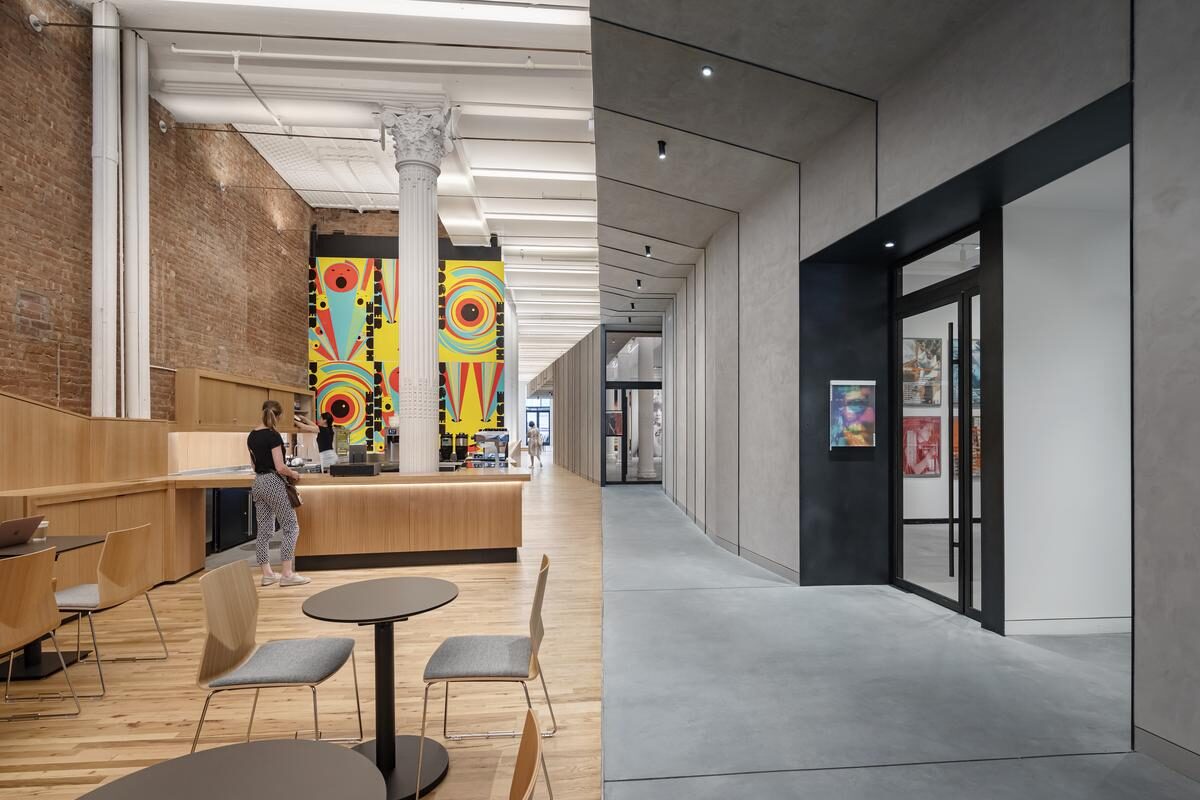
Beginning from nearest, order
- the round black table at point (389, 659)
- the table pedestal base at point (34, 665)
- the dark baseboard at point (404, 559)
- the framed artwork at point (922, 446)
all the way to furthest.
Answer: the round black table at point (389, 659) → the table pedestal base at point (34, 665) → the framed artwork at point (922, 446) → the dark baseboard at point (404, 559)

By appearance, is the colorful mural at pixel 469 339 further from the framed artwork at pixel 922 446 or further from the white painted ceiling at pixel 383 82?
the framed artwork at pixel 922 446

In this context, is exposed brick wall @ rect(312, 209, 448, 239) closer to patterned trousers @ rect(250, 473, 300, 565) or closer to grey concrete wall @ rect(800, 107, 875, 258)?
patterned trousers @ rect(250, 473, 300, 565)

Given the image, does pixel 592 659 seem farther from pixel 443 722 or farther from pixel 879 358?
pixel 879 358

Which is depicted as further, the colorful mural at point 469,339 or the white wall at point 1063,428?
the colorful mural at point 469,339

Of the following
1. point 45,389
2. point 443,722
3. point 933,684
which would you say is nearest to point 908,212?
point 933,684

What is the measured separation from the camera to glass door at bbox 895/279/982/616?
470 centimetres

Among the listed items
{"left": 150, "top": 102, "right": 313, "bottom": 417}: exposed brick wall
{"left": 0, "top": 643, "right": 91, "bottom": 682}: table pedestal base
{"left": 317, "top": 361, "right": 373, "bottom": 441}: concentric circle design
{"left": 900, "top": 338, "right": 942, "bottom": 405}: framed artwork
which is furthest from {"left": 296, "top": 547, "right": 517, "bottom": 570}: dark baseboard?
{"left": 317, "top": 361, "right": 373, "bottom": 441}: concentric circle design

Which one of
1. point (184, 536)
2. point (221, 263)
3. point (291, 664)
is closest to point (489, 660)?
point (291, 664)

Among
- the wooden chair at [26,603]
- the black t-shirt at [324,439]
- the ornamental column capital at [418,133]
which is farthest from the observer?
the black t-shirt at [324,439]

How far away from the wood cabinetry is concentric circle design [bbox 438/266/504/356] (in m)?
3.06

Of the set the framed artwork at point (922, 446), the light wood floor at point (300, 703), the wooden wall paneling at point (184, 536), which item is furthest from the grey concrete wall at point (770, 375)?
the wooden wall paneling at point (184, 536)

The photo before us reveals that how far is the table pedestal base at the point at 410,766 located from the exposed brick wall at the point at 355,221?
459 inches

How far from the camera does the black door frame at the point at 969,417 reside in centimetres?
422

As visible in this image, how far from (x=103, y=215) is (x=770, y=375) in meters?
7.28
